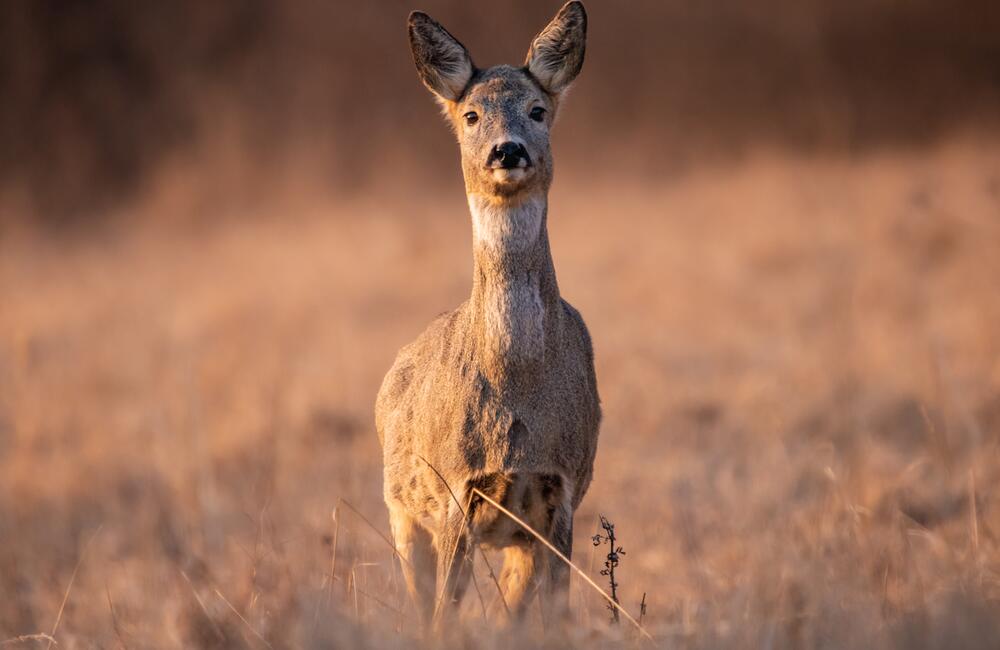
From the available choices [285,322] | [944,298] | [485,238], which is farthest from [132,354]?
[485,238]

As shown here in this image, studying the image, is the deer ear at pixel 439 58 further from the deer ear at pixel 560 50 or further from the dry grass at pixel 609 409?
the dry grass at pixel 609 409

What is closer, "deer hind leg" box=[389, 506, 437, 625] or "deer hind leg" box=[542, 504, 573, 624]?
"deer hind leg" box=[542, 504, 573, 624]

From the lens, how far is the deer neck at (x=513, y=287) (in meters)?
6.52

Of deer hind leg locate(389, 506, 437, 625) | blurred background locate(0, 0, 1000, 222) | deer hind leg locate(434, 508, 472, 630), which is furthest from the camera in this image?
blurred background locate(0, 0, 1000, 222)

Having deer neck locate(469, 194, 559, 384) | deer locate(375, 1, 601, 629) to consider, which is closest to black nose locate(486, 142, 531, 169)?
deer locate(375, 1, 601, 629)

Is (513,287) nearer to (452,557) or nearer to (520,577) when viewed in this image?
(452,557)

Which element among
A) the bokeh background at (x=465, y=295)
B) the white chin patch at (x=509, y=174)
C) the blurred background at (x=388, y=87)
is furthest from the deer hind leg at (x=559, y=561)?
the blurred background at (x=388, y=87)

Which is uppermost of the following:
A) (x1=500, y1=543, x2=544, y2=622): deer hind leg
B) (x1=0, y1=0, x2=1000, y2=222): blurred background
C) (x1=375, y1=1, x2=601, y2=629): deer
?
(x1=0, y1=0, x2=1000, y2=222): blurred background

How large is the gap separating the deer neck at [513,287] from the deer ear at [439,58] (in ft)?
2.50

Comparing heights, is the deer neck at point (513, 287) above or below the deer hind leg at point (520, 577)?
above

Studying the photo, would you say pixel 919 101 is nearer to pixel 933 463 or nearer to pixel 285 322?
pixel 285 322

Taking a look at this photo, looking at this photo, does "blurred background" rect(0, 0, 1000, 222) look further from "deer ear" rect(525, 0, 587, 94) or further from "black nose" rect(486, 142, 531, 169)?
"black nose" rect(486, 142, 531, 169)

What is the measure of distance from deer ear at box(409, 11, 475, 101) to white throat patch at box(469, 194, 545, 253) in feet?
2.62

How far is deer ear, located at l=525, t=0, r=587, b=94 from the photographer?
273 inches
